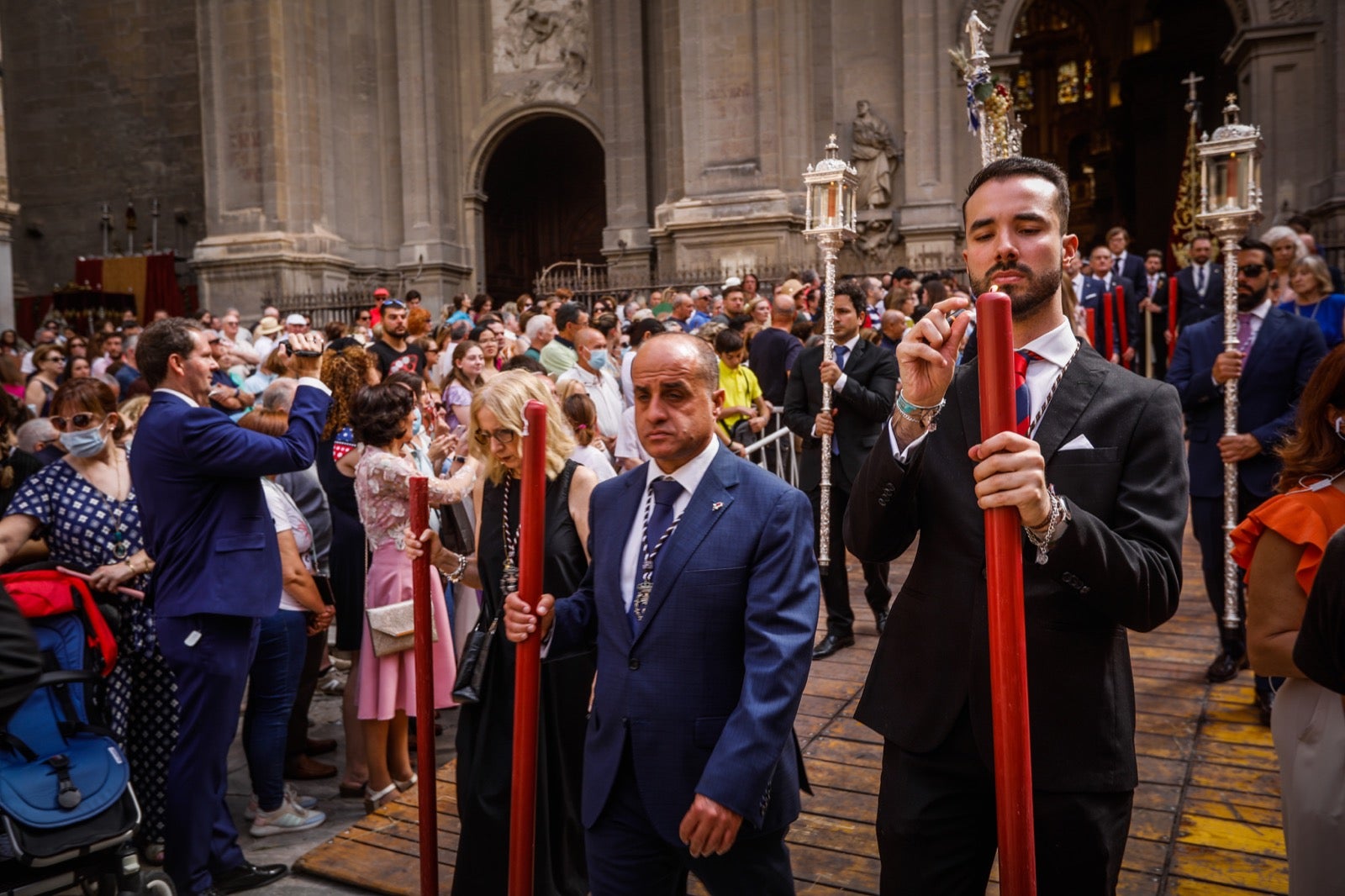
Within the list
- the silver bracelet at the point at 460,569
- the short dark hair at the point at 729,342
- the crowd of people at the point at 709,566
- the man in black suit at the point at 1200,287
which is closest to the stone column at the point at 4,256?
the crowd of people at the point at 709,566

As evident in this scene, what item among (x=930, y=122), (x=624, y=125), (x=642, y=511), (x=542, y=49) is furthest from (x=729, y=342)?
(x=542, y=49)

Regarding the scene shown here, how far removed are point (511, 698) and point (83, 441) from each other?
7.68ft

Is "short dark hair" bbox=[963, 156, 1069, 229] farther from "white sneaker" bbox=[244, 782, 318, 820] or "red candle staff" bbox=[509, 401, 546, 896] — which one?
"white sneaker" bbox=[244, 782, 318, 820]

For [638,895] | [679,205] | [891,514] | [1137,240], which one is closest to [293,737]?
[638,895]

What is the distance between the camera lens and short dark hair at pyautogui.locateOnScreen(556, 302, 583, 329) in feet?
31.2

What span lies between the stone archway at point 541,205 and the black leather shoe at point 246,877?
2124 centimetres

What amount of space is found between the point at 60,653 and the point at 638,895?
8.96 feet

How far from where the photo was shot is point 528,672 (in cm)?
243

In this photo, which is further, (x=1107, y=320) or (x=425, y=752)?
(x=1107, y=320)

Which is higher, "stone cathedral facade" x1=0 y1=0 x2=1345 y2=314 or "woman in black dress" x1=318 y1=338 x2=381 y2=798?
"stone cathedral facade" x1=0 y1=0 x2=1345 y2=314

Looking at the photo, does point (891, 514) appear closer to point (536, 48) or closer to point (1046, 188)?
point (1046, 188)

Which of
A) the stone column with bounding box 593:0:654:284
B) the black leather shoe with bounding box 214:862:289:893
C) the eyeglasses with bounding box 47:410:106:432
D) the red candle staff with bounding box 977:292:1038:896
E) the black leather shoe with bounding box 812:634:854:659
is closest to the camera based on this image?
the red candle staff with bounding box 977:292:1038:896

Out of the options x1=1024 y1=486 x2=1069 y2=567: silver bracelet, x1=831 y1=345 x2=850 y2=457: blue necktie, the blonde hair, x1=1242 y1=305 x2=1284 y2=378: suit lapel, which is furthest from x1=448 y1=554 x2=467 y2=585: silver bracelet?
x1=1242 y1=305 x2=1284 y2=378: suit lapel

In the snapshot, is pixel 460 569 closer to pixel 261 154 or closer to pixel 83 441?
pixel 83 441
